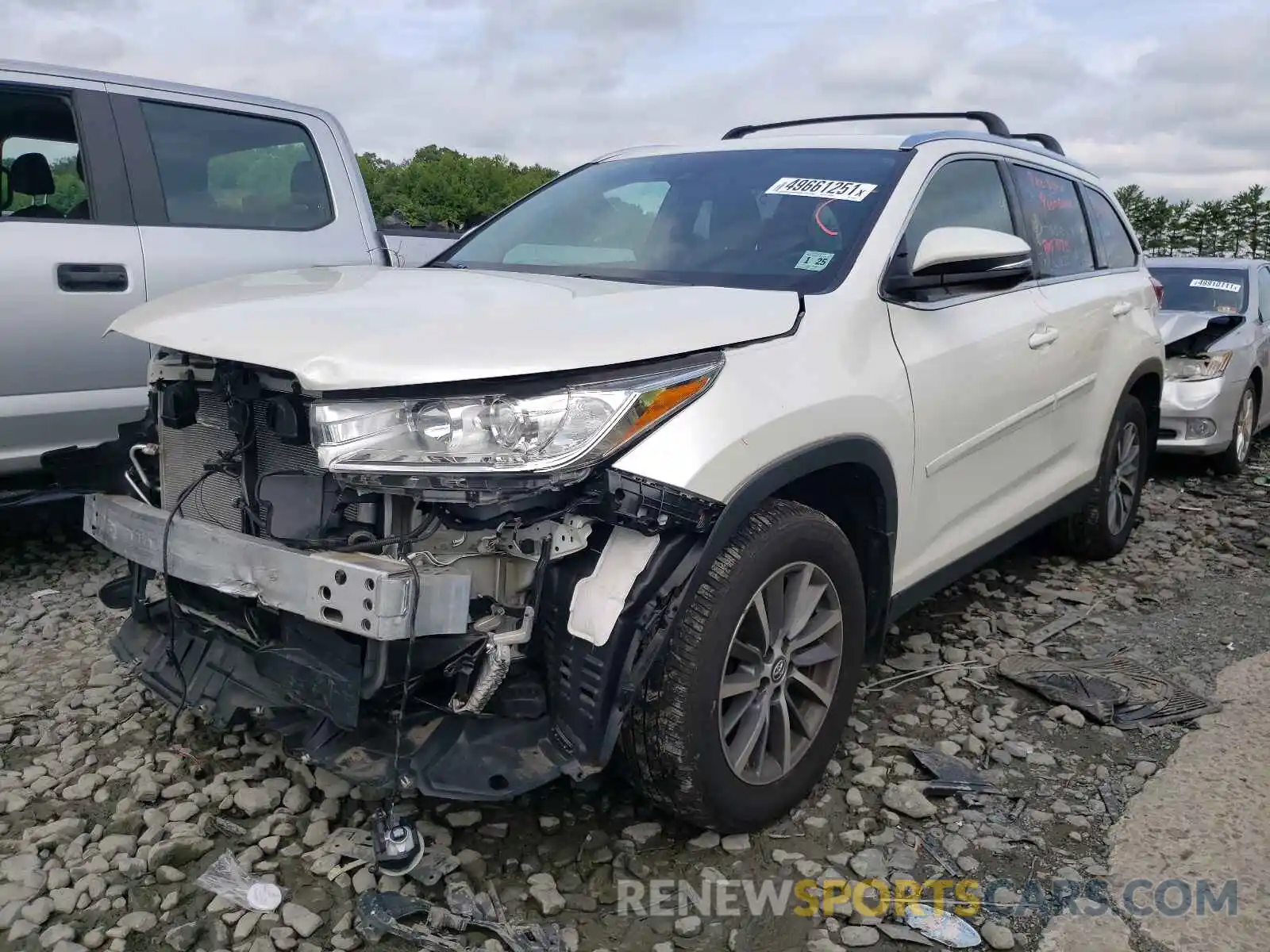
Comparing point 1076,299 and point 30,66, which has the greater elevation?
point 30,66

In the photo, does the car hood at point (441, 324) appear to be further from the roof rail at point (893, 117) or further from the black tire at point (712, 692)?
the roof rail at point (893, 117)

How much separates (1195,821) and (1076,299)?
6.75 feet

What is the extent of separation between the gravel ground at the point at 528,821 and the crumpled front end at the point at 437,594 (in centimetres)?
39

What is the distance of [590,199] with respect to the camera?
364 cm

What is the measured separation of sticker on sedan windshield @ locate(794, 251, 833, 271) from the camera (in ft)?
9.34

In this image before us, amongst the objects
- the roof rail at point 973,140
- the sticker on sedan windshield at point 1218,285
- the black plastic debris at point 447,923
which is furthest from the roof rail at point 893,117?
the sticker on sedan windshield at point 1218,285

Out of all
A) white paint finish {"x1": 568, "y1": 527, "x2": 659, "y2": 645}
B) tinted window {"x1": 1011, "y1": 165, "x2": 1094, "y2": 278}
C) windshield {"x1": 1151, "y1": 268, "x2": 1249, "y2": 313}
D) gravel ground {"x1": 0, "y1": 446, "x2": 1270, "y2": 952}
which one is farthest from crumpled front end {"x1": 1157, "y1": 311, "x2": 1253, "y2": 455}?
white paint finish {"x1": 568, "y1": 527, "x2": 659, "y2": 645}

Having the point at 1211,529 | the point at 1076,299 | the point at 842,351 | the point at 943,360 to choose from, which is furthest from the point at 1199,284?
the point at 842,351

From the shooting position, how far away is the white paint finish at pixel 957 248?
2.82 meters

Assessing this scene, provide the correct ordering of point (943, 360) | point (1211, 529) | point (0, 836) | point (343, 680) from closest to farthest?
1. point (343, 680)
2. point (0, 836)
3. point (943, 360)
4. point (1211, 529)

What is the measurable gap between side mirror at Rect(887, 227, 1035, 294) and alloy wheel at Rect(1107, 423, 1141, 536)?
1.85 meters

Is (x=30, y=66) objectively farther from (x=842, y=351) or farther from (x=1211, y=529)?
(x=1211, y=529)

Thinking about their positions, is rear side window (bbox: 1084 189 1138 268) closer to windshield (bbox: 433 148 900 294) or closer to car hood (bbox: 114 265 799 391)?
windshield (bbox: 433 148 900 294)

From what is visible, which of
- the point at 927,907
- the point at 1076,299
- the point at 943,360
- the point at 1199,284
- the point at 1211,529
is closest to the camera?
the point at 927,907
